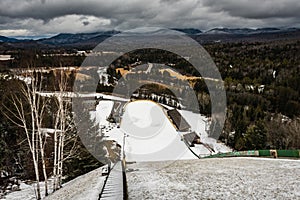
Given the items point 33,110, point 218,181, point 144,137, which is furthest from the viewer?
point 144,137

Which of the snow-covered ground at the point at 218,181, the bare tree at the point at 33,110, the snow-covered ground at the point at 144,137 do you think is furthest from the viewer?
the snow-covered ground at the point at 144,137

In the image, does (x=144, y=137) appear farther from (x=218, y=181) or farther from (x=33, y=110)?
(x=218, y=181)

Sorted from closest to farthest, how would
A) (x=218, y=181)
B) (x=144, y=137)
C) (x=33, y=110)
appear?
1. (x=218, y=181)
2. (x=33, y=110)
3. (x=144, y=137)

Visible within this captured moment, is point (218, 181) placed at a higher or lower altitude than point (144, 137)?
higher

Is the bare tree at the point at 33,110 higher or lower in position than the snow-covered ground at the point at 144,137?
higher

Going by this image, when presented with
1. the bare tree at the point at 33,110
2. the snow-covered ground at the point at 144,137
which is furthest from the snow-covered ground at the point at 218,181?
the snow-covered ground at the point at 144,137

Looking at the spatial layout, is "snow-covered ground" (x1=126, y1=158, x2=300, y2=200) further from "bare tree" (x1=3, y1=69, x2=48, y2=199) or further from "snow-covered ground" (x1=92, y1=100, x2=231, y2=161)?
"snow-covered ground" (x1=92, y1=100, x2=231, y2=161)

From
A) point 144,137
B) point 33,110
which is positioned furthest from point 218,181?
point 144,137

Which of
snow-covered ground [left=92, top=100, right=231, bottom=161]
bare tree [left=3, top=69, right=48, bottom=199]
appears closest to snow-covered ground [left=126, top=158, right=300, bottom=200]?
bare tree [left=3, top=69, right=48, bottom=199]

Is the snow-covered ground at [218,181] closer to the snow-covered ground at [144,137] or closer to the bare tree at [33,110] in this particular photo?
the bare tree at [33,110]
